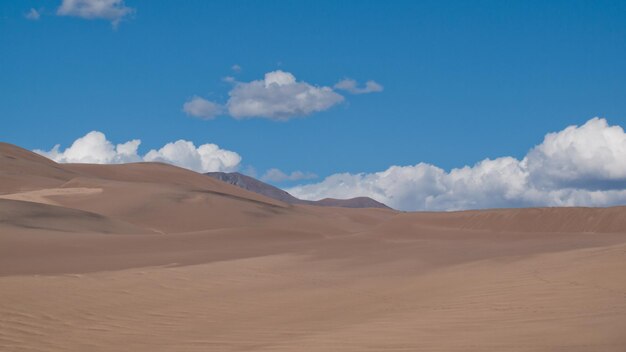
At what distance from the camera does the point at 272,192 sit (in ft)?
574

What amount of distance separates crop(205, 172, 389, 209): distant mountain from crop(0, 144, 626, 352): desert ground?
453ft

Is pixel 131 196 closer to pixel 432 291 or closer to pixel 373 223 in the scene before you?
pixel 373 223

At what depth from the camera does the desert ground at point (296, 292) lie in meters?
9.09

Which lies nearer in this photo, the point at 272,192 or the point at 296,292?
the point at 296,292

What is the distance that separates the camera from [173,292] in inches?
589

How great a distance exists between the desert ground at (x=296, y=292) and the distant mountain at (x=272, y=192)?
13810 centimetres

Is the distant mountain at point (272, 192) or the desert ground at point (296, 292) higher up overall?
the distant mountain at point (272, 192)

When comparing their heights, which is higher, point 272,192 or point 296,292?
point 272,192

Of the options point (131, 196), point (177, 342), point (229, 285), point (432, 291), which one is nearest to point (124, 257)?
point (229, 285)

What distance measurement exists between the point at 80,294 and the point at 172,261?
7.59 metres

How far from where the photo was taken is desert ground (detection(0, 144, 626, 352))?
909 cm

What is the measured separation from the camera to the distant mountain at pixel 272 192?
17212 centimetres

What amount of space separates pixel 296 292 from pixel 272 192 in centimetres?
15989

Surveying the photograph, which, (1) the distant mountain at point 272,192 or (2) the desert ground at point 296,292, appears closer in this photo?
(2) the desert ground at point 296,292
